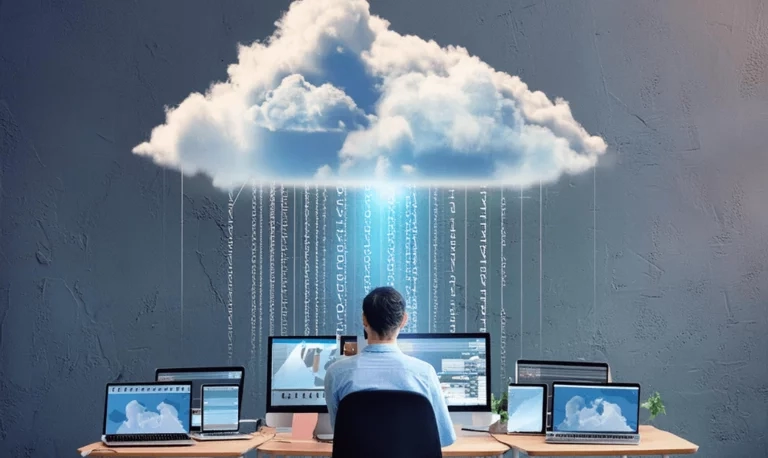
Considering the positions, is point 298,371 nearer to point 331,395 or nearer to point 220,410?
point 220,410

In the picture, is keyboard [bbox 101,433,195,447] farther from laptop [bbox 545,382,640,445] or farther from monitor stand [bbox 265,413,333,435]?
laptop [bbox 545,382,640,445]

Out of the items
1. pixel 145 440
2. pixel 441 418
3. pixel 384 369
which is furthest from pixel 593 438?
pixel 145 440

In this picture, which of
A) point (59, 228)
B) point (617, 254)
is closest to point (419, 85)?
point (617, 254)

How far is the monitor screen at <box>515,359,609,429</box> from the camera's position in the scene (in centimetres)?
383

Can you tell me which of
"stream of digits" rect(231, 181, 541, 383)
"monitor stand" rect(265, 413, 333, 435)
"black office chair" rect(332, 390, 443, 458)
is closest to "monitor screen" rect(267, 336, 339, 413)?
"monitor stand" rect(265, 413, 333, 435)

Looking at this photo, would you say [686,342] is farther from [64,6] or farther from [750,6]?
[64,6]

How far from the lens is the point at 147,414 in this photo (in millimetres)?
3662

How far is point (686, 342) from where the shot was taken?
15.9ft

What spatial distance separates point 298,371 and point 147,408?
674 millimetres

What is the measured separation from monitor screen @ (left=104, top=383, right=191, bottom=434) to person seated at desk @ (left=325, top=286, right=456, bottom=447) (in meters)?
1.18

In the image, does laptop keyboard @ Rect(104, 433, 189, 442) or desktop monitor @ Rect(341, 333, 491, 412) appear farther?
desktop monitor @ Rect(341, 333, 491, 412)

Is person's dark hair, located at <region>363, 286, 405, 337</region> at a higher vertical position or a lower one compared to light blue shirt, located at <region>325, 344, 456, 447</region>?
higher

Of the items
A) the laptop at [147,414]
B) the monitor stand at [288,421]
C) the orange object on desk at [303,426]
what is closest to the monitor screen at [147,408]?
the laptop at [147,414]

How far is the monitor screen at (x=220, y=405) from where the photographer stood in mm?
3807
